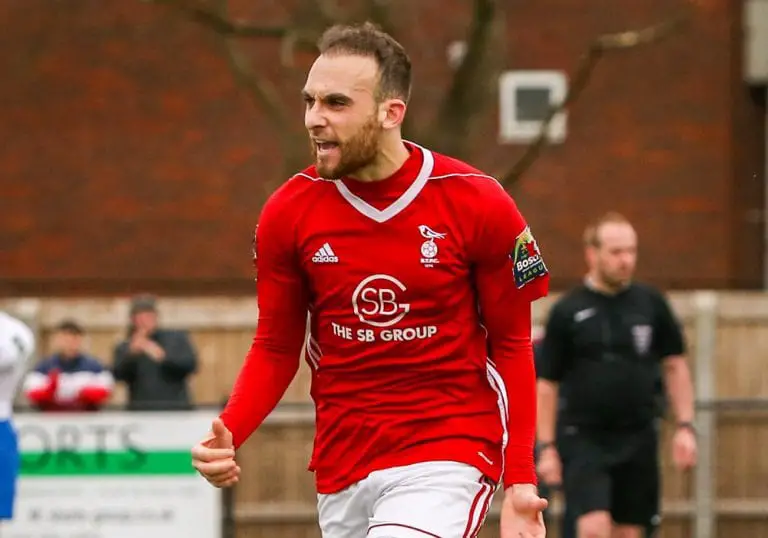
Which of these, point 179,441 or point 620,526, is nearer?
point 620,526

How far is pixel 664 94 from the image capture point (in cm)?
1636

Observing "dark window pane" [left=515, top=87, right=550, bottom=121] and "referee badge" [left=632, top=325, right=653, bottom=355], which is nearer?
"referee badge" [left=632, top=325, right=653, bottom=355]

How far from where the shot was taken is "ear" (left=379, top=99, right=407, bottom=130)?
4539 millimetres

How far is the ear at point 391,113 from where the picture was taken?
454 centimetres

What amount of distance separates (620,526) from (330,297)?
15.1 ft

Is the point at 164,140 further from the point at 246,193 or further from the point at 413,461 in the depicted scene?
the point at 413,461

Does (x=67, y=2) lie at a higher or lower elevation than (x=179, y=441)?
higher

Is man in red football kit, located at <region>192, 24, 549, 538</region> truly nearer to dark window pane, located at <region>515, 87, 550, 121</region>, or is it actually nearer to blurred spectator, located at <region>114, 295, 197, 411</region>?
blurred spectator, located at <region>114, 295, 197, 411</region>

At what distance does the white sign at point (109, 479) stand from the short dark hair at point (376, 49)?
5821 mm

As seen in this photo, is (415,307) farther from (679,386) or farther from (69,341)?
(69,341)

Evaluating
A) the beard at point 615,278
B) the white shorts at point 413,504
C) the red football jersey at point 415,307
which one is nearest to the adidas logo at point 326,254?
the red football jersey at point 415,307

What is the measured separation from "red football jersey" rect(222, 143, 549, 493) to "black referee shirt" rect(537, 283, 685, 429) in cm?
387

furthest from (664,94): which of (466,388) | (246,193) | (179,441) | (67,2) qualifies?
(466,388)

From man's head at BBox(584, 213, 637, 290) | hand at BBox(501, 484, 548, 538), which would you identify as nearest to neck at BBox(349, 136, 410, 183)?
hand at BBox(501, 484, 548, 538)
